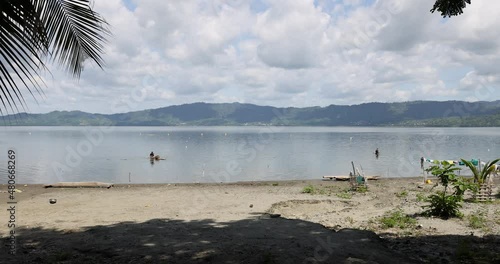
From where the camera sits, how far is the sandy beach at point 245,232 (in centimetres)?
776

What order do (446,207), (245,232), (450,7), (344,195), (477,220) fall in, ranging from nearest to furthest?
(450,7)
(245,232)
(477,220)
(446,207)
(344,195)

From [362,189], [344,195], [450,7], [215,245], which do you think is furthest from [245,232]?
[362,189]

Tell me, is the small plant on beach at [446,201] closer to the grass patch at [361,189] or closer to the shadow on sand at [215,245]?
the shadow on sand at [215,245]

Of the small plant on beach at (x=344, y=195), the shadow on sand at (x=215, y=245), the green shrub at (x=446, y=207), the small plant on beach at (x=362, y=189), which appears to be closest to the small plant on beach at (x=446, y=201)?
the green shrub at (x=446, y=207)

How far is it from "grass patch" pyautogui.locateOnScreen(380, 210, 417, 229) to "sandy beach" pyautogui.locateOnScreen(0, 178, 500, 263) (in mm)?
186

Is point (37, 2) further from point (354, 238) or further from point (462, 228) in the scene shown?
point (462, 228)

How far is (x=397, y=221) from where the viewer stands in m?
12.6

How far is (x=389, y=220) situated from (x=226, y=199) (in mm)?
9550

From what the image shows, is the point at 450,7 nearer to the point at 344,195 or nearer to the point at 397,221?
the point at 397,221

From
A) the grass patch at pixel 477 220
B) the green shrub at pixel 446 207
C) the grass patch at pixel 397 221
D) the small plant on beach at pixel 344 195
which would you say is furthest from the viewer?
the small plant on beach at pixel 344 195

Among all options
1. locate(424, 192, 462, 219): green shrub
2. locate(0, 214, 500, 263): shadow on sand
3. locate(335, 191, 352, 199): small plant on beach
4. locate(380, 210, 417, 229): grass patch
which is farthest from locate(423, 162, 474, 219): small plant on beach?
locate(335, 191, 352, 199): small plant on beach

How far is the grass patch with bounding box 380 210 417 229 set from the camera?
39.5ft

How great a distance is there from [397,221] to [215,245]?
7.13 metres

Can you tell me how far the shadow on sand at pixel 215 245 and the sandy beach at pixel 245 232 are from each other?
23mm
